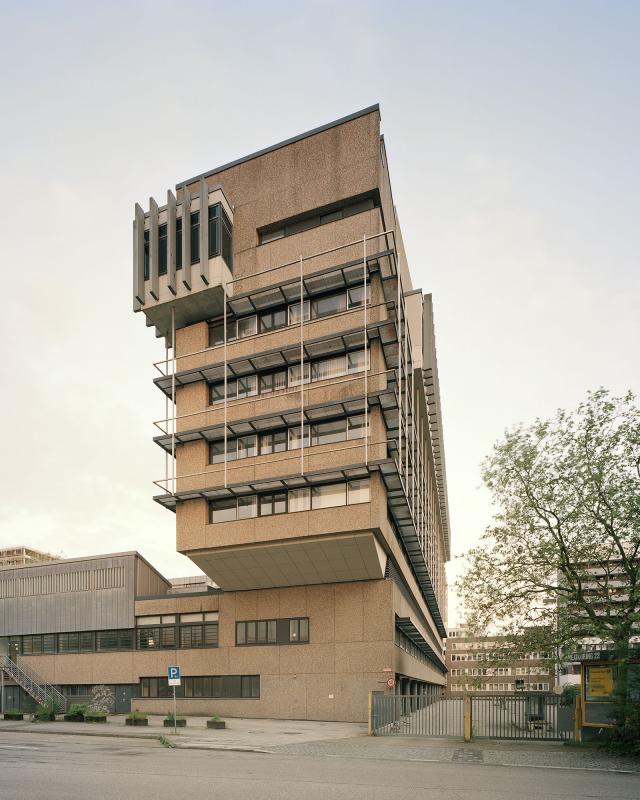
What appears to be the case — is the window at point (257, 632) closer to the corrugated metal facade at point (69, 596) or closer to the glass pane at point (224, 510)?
the glass pane at point (224, 510)

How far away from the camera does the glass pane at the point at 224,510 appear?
4209 centimetres

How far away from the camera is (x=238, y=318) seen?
44.3 meters

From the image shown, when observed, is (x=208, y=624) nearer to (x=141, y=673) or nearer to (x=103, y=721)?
(x=141, y=673)

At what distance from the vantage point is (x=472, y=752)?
2192 centimetres

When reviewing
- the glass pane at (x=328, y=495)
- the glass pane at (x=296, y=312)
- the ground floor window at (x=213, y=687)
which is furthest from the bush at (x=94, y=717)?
the glass pane at (x=296, y=312)

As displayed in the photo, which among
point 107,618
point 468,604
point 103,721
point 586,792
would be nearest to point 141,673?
point 107,618

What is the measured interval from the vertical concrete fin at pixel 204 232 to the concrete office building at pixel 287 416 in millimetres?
86

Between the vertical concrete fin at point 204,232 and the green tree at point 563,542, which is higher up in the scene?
the vertical concrete fin at point 204,232

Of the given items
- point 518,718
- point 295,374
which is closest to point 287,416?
point 295,374

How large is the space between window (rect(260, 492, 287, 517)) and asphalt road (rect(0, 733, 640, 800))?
19.1 metres

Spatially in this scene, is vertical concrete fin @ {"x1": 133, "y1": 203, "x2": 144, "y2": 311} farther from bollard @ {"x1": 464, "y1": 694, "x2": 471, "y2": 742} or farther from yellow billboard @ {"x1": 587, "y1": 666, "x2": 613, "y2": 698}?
yellow billboard @ {"x1": 587, "y1": 666, "x2": 613, "y2": 698}

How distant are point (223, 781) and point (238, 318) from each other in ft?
105

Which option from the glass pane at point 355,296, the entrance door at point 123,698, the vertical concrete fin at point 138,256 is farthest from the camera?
the entrance door at point 123,698

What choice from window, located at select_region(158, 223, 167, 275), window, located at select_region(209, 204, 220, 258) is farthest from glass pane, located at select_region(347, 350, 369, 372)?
window, located at select_region(158, 223, 167, 275)
